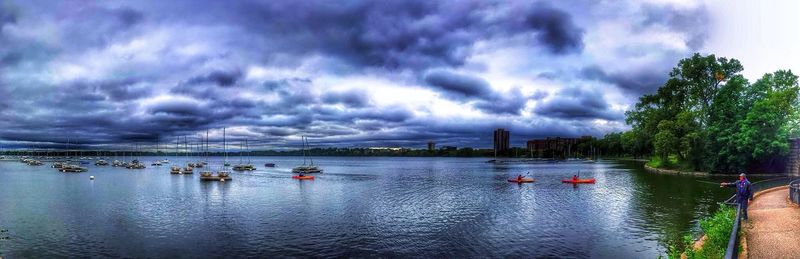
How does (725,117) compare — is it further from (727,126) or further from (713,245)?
(713,245)

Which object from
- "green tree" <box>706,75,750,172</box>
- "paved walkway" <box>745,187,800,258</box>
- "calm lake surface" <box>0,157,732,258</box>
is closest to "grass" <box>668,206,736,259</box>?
"paved walkway" <box>745,187,800,258</box>

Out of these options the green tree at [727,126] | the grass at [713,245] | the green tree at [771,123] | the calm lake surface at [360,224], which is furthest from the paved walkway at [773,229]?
the green tree at [727,126]

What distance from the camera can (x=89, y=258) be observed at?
26.9 meters

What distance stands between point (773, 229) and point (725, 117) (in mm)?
69444

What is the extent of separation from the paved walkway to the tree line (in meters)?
49.8

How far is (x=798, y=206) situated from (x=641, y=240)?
27.4 feet

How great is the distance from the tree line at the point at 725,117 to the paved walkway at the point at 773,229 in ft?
163

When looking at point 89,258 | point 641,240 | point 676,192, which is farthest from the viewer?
point 676,192

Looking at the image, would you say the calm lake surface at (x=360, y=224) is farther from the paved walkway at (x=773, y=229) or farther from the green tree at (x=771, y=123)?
the green tree at (x=771, y=123)

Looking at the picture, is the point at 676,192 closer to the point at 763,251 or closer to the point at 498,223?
the point at 498,223

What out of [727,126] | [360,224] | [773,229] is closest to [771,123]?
[727,126]

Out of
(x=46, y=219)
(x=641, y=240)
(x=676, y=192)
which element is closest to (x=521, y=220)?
(x=641, y=240)

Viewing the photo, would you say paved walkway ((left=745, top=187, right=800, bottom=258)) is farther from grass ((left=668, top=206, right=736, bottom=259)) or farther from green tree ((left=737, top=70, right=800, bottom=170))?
green tree ((left=737, top=70, right=800, bottom=170))

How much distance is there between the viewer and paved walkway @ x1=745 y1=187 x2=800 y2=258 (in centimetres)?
1697
